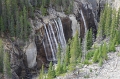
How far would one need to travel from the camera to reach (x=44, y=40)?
7344 cm

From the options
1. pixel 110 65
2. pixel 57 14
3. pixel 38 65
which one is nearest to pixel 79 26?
pixel 57 14

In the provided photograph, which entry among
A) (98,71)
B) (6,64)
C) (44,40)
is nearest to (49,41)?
(44,40)

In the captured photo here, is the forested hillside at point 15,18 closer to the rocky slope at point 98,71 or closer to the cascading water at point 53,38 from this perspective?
the cascading water at point 53,38

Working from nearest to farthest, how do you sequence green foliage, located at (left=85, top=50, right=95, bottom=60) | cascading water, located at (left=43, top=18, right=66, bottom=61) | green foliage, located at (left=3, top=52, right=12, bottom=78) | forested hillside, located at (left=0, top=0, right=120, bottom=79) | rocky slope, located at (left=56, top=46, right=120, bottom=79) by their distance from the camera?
rocky slope, located at (left=56, top=46, right=120, bottom=79) → green foliage, located at (left=3, top=52, right=12, bottom=78) → forested hillside, located at (left=0, top=0, right=120, bottom=79) → green foliage, located at (left=85, top=50, right=95, bottom=60) → cascading water, located at (left=43, top=18, right=66, bottom=61)

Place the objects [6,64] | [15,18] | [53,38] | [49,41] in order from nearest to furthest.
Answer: [6,64]
[15,18]
[49,41]
[53,38]

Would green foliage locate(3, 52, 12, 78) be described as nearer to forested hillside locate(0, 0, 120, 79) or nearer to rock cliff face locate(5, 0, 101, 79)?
forested hillside locate(0, 0, 120, 79)

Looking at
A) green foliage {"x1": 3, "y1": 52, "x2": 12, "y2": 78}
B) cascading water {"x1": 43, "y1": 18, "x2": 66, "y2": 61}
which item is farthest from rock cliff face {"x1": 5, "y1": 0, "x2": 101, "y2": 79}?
green foliage {"x1": 3, "y1": 52, "x2": 12, "y2": 78}

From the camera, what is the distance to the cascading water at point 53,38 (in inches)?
2876

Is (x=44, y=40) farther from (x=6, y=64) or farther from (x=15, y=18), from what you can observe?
(x=6, y=64)

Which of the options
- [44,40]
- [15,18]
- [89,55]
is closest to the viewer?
[89,55]

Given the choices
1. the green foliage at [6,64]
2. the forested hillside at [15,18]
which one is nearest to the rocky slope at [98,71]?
the green foliage at [6,64]

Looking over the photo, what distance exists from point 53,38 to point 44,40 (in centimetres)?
370

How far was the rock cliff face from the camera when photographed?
218ft

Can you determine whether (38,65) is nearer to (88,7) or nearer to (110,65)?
(110,65)
